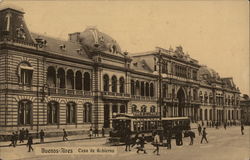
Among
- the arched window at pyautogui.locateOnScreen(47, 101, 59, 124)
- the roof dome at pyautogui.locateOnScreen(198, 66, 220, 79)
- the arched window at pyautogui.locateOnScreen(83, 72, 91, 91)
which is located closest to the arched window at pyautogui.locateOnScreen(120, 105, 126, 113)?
the arched window at pyautogui.locateOnScreen(83, 72, 91, 91)

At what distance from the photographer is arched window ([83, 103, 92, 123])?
142 ft

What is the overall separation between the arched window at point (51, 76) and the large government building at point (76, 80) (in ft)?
0.36

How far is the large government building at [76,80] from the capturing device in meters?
33.1

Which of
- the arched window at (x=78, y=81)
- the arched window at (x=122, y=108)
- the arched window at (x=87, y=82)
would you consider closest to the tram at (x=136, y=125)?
the arched window at (x=78, y=81)

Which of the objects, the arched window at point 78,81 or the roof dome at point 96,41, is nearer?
the arched window at point 78,81

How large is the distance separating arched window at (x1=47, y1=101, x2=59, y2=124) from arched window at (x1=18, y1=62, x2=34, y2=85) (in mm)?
3935

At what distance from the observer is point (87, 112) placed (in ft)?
143

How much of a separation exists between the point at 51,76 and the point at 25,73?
494 centimetres

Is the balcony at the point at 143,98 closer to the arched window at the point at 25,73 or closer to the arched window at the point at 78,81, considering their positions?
the arched window at the point at 78,81

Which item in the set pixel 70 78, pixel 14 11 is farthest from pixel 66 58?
pixel 14 11

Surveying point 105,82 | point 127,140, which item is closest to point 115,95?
point 105,82

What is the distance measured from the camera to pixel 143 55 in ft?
208

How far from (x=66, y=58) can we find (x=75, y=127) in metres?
7.87

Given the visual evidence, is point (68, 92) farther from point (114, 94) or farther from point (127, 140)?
point (127, 140)
